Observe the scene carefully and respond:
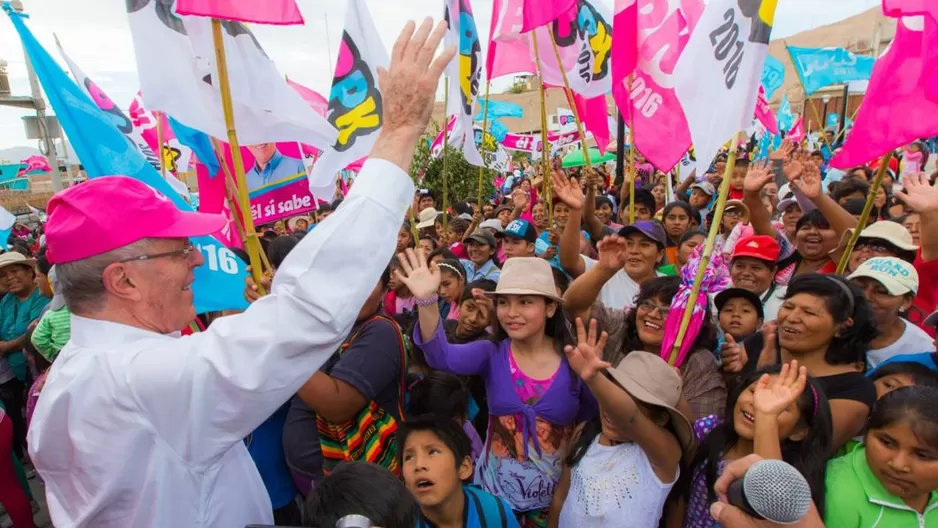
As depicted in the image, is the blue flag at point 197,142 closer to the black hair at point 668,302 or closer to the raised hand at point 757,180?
the black hair at point 668,302

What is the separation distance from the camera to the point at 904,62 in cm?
275

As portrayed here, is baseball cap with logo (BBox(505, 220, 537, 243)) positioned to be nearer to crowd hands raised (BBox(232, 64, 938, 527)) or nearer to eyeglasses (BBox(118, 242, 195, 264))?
crowd hands raised (BBox(232, 64, 938, 527))

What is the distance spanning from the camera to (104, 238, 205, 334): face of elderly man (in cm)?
134

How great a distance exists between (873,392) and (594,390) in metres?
1.09

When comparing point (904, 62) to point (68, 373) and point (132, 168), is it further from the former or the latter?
point (132, 168)

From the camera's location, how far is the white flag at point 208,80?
244 cm

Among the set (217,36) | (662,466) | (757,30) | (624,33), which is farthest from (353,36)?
(662,466)

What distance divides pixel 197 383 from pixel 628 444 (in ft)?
5.12

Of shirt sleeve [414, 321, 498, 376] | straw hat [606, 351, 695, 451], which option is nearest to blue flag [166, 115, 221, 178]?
shirt sleeve [414, 321, 498, 376]

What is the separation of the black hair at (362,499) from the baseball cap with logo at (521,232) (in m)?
3.07

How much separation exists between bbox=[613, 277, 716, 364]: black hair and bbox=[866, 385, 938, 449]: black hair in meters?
0.91

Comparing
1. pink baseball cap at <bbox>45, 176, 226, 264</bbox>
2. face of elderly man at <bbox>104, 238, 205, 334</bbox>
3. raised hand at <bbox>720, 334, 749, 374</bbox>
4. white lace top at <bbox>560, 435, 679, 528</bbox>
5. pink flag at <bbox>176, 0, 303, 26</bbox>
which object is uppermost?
pink flag at <bbox>176, 0, 303, 26</bbox>

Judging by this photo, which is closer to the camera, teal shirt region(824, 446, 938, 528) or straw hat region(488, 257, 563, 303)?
teal shirt region(824, 446, 938, 528)

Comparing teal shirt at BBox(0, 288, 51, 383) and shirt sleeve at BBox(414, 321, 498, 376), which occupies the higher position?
shirt sleeve at BBox(414, 321, 498, 376)
